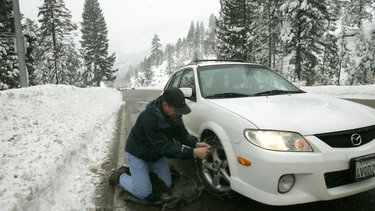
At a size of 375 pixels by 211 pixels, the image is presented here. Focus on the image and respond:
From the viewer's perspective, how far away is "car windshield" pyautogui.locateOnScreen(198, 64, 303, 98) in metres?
3.16

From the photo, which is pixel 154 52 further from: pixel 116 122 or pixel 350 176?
pixel 350 176

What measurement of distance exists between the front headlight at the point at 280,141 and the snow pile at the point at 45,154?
2182 mm

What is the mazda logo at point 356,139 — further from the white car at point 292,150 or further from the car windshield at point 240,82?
the car windshield at point 240,82

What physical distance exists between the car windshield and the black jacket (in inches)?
27.5

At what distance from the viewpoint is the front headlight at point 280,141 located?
6.43 ft

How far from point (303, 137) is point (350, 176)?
0.55m

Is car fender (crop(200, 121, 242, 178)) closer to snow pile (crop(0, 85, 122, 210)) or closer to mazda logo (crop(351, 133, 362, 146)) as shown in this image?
mazda logo (crop(351, 133, 362, 146))

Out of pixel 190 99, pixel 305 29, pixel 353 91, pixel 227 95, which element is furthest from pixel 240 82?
pixel 305 29

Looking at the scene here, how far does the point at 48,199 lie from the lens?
2.62 metres

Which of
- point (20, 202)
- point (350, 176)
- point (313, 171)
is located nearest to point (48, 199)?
point (20, 202)

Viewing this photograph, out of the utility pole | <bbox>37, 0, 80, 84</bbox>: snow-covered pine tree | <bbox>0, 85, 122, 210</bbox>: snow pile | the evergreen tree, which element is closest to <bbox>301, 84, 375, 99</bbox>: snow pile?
<bbox>0, 85, 122, 210</bbox>: snow pile

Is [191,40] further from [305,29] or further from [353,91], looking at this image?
[353,91]

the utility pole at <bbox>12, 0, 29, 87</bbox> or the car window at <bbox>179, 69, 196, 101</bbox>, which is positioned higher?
the utility pole at <bbox>12, 0, 29, 87</bbox>

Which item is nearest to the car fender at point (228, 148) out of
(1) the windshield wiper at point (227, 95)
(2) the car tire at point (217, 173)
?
(2) the car tire at point (217, 173)
